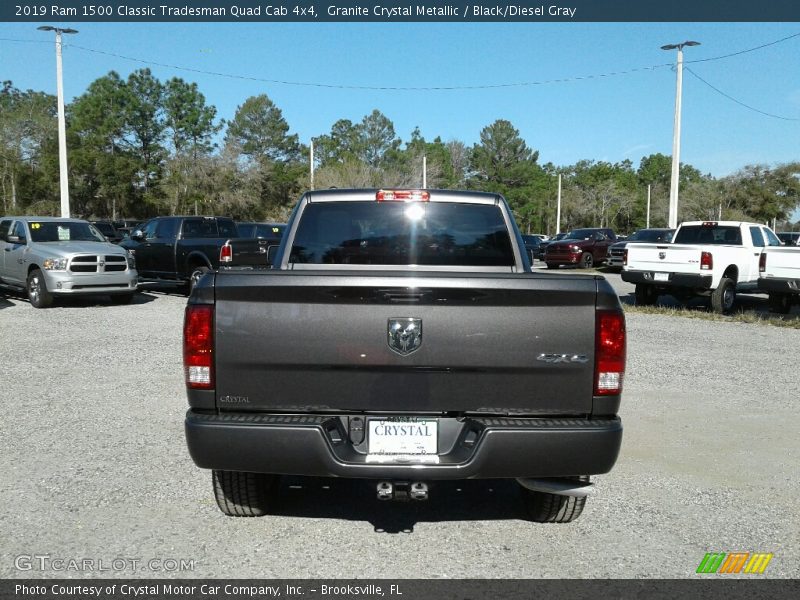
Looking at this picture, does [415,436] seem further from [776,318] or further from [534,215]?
[534,215]

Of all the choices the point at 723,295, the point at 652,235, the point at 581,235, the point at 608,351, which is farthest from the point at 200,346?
the point at 581,235

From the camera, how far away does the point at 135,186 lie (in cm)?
7331

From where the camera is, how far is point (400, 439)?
11.5 ft

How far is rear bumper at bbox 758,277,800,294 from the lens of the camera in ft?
45.8

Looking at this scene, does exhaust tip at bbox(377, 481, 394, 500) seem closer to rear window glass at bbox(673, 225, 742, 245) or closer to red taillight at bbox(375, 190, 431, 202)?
red taillight at bbox(375, 190, 431, 202)

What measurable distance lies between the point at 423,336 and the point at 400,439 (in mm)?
511

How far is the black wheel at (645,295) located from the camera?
1698 cm

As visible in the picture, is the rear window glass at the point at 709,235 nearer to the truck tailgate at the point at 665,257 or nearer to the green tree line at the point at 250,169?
the truck tailgate at the point at 665,257

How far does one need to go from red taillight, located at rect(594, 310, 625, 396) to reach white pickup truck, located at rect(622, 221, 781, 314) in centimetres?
1278

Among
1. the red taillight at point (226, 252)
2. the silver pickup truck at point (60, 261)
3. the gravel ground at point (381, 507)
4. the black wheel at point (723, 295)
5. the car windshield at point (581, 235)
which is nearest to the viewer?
the gravel ground at point (381, 507)

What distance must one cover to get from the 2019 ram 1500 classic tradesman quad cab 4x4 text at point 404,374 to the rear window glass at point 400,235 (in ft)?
4.41

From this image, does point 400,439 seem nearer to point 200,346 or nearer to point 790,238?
point 200,346

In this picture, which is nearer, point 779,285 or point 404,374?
point 404,374

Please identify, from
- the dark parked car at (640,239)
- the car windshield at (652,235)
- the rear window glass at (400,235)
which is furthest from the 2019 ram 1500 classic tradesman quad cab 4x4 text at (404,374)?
the car windshield at (652,235)
